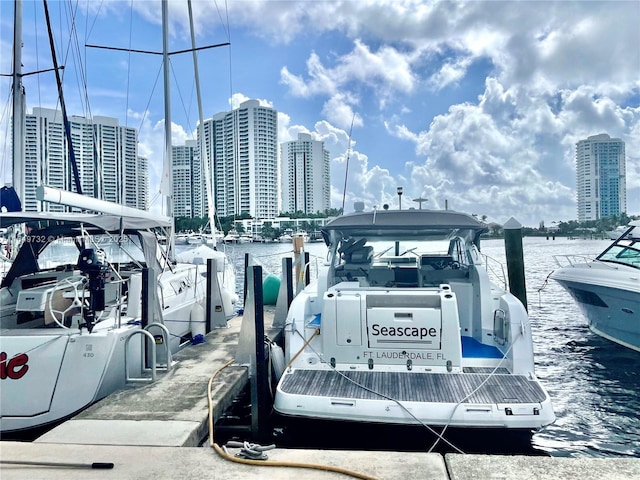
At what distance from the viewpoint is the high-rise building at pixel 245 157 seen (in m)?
28.5

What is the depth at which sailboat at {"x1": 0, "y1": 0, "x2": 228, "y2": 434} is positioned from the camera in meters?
5.75

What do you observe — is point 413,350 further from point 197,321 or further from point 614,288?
point 614,288

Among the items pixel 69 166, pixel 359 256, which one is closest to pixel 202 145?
pixel 69 166

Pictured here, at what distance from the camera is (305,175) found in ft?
98.8

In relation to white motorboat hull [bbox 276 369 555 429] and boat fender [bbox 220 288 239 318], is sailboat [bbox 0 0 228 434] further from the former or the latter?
boat fender [bbox 220 288 239 318]

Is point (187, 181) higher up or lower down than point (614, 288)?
higher up

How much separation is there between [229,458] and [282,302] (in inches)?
238

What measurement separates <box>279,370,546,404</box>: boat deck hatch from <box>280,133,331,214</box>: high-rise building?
18987 millimetres

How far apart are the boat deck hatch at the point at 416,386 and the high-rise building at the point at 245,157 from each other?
864 inches

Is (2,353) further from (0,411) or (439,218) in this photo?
(439,218)

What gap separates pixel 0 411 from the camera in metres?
5.74

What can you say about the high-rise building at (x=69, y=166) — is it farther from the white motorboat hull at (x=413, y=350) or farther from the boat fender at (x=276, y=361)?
the white motorboat hull at (x=413, y=350)

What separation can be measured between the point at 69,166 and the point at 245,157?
1849cm

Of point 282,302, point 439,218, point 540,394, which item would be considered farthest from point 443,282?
point 282,302
